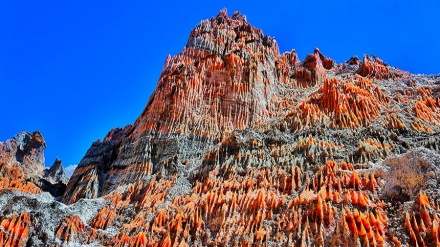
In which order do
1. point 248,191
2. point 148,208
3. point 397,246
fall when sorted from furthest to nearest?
point 148,208
point 248,191
point 397,246

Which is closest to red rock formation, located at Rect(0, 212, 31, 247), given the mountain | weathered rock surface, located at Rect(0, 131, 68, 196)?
the mountain

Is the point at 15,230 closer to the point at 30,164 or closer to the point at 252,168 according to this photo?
the point at 252,168

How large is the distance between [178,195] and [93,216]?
5.47 m

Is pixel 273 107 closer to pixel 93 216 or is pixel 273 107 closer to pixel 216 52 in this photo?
pixel 216 52

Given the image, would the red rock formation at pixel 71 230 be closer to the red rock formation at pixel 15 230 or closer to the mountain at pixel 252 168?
the mountain at pixel 252 168

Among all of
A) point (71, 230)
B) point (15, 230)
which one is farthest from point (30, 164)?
point (71, 230)

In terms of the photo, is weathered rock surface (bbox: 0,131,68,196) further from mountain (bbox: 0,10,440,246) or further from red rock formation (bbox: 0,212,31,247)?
red rock formation (bbox: 0,212,31,247)

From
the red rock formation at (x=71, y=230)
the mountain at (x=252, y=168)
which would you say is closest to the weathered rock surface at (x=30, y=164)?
the mountain at (x=252, y=168)

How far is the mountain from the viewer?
19.8m

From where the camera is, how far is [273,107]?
40.6 m

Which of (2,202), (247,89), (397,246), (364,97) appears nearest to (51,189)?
(2,202)

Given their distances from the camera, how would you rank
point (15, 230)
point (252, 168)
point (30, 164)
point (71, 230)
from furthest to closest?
1. point (30, 164)
2. point (252, 168)
3. point (71, 230)
4. point (15, 230)

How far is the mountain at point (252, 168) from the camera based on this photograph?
64.8 feet

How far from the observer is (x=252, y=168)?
88.5 ft
